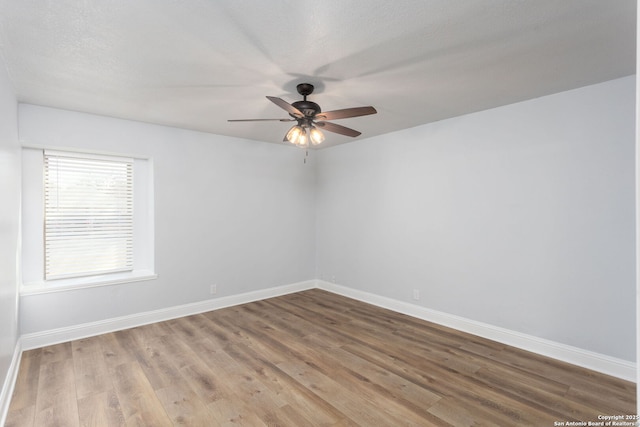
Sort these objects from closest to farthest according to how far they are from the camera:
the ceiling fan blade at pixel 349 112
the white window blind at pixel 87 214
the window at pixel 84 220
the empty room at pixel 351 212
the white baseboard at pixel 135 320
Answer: the empty room at pixel 351 212 < the ceiling fan blade at pixel 349 112 < the white baseboard at pixel 135 320 < the window at pixel 84 220 < the white window blind at pixel 87 214

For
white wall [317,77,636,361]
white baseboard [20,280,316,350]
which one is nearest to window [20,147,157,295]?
white baseboard [20,280,316,350]

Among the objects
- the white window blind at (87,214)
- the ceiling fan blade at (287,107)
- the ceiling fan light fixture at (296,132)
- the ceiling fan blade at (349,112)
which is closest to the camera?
the ceiling fan blade at (287,107)

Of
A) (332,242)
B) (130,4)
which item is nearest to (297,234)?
(332,242)

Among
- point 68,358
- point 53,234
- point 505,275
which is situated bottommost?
point 68,358

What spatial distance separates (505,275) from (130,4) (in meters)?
3.87

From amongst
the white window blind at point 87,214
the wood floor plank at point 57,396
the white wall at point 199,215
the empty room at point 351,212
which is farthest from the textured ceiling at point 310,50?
the wood floor plank at point 57,396

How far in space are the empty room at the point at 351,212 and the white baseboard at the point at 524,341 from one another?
0.8 inches

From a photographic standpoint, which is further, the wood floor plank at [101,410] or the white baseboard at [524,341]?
the white baseboard at [524,341]

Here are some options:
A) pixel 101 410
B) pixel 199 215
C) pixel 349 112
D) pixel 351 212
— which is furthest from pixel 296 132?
pixel 101 410

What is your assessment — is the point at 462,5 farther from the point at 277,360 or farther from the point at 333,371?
the point at 277,360

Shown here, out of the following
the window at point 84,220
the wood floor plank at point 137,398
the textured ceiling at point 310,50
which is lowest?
the wood floor plank at point 137,398

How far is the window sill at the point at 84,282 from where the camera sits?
10.6 feet

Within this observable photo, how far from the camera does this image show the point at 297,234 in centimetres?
537

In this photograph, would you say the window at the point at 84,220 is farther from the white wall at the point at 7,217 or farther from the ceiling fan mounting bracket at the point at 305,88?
the ceiling fan mounting bracket at the point at 305,88
